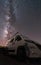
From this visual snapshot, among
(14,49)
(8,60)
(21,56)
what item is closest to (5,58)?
Result: (8,60)

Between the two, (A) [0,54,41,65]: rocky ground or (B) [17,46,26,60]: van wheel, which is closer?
(A) [0,54,41,65]: rocky ground

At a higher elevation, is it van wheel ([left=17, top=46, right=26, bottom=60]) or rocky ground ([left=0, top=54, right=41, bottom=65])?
van wheel ([left=17, top=46, right=26, bottom=60])

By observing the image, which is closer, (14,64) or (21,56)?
(14,64)

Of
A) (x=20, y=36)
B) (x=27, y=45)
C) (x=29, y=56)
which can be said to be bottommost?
(x=29, y=56)

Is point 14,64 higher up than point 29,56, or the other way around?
point 29,56

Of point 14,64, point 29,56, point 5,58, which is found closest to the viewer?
point 14,64

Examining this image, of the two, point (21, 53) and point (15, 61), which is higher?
point (21, 53)

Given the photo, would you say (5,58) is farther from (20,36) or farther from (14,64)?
(20,36)

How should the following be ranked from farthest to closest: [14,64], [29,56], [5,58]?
1. [29,56]
2. [5,58]
3. [14,64]

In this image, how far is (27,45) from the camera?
8.95 m

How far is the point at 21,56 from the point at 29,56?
36 centimetres

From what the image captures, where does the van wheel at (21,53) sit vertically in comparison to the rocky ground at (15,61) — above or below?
above

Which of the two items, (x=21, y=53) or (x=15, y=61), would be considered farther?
(x=21, y=53)

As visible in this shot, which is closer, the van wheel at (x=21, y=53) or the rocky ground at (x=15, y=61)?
the rocky ground at (x=15, y=61)
